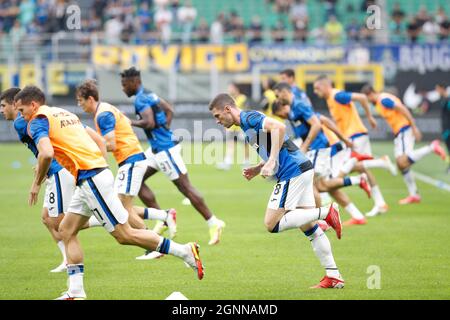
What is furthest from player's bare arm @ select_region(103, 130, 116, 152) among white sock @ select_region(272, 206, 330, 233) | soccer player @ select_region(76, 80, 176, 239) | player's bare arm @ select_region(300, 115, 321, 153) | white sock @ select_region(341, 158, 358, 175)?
white sock @ select_region(341, 158, 358, 175)

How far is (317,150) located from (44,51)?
2340 centimetres

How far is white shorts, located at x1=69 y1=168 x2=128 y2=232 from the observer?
1023 cm

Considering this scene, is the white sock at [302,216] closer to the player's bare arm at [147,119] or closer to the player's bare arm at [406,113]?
the player's bare arm at [147,119]

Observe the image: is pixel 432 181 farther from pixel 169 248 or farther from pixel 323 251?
pixel 169 248

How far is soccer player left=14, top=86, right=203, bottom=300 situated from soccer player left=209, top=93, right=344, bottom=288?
1.38 metres

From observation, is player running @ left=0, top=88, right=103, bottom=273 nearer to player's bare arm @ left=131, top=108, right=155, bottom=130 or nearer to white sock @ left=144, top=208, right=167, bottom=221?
white sock @ left=144, top=208, right=167, bottom=221

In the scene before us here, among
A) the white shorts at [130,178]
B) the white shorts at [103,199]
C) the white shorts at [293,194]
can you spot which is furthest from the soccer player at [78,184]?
the white shorts at [130,178]

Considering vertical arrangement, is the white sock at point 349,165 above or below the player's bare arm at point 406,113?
below

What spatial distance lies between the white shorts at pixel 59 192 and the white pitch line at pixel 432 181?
39.8 feet

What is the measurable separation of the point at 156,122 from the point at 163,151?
18.4 inches

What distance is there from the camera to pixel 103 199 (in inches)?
403

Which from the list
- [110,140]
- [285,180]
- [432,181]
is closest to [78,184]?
[110,140]

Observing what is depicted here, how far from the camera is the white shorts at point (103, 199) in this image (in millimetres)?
10227

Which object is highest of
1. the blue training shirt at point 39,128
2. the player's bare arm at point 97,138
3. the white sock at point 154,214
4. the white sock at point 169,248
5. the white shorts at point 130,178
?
the blue training shirt at point 39,128
